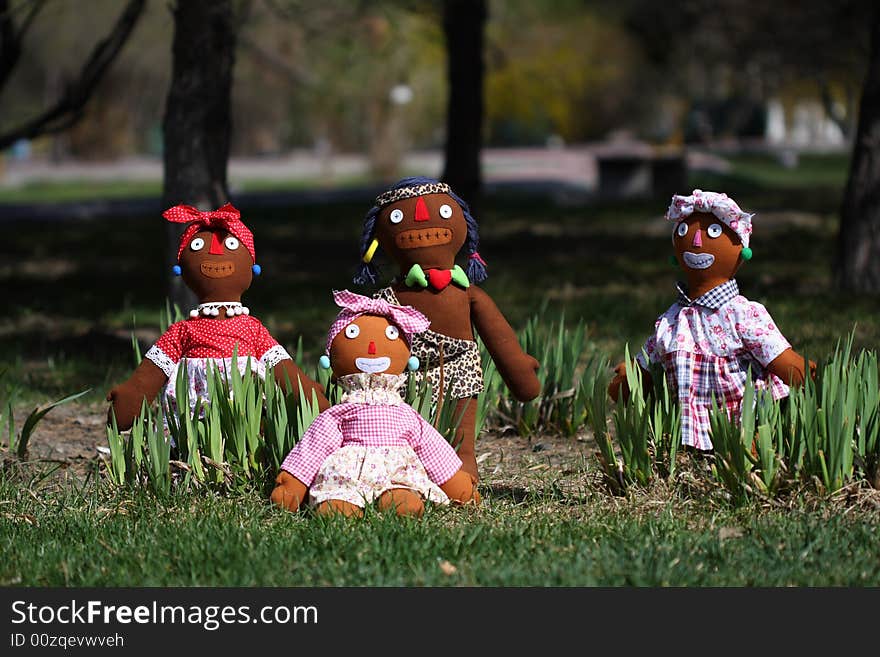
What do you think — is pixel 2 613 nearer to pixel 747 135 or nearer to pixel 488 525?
pixel 488 525

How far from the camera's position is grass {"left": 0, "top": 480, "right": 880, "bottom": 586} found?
3436 millimetres

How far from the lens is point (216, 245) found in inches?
180

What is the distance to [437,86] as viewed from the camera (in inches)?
1305

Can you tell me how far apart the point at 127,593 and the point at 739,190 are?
744 inches

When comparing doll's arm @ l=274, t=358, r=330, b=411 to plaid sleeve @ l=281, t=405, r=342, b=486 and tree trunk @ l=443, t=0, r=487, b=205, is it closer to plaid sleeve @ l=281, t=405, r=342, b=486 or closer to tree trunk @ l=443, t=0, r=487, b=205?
plaid sleeve @ l=281, t=405, r=342, b=486

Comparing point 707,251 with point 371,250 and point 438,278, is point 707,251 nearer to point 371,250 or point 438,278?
point 438,278


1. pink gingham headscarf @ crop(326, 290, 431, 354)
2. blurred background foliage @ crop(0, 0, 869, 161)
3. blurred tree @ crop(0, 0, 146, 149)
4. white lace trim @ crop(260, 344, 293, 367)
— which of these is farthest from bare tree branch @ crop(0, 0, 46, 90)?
pink gingham headscarf @ crop(326, 290, 431, 354)

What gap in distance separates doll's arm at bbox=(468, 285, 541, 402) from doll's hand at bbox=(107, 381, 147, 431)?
121cm

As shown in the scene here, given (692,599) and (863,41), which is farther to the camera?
(863,41)

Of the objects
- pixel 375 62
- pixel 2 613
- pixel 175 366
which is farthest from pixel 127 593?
pixel 375 62

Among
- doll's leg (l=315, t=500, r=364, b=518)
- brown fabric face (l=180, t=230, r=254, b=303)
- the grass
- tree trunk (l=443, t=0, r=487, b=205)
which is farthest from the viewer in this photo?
tree trunk (l=443, t=0, r=487, b=205)

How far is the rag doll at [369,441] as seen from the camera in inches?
159

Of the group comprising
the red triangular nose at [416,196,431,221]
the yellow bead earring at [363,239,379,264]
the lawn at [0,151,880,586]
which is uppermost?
the red triangular nose at [416,196,431,221]

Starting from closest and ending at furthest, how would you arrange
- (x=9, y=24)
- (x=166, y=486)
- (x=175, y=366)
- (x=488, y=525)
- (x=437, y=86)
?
(x=488, y=525) < (x=166, y=486) < (x=175, y=366) < (x=9, y=24) < (x=437, y=86)
